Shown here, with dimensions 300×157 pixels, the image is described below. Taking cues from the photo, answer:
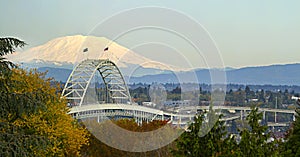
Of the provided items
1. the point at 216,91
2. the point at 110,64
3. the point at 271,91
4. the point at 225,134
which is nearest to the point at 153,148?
the point at 216,91

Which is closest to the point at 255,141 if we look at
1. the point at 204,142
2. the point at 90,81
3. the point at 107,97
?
the point at 204,142

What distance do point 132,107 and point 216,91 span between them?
85.1 ft

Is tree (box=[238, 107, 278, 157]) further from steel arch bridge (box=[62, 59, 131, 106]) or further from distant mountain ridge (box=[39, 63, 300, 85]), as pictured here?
steel arch bridge (box=[62, 59, 131, 106])

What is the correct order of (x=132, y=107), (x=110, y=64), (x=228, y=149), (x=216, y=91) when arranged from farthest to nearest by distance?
(x=110, y=64), (x=132, y=107), (x=216, y=91), (x=228, y=149)

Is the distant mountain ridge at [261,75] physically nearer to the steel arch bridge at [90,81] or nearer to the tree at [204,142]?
the steel arch bridge at [90,81]

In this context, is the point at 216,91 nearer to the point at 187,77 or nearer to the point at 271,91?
the point at 187,77

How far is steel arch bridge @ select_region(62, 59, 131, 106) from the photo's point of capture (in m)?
49.9

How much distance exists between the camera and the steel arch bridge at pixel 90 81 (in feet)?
164

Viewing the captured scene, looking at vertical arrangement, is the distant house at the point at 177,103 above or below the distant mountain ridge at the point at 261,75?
below

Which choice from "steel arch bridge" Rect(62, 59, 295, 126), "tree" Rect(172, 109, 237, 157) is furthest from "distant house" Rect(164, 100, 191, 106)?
"tree" Rect(172, 109, 237, 157)

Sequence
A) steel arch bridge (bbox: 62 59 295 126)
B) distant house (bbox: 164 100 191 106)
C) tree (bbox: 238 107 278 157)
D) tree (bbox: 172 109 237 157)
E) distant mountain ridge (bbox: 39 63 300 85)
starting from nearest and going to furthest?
tree (bbox: 238 107 278 157) < tree (bbox: 172 109 237 157) < distant house (bbox: 164 100 191 106) < steel arch bridge (bbox: 62 59 295 126) < distant mountain ridge (bbox: 39 63 300 85)

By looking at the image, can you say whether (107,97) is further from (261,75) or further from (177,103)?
(261,75)

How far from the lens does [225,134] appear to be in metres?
10.6

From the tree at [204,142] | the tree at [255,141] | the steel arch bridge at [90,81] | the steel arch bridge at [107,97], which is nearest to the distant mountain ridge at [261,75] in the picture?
the steel arch bridge at [90,81]
